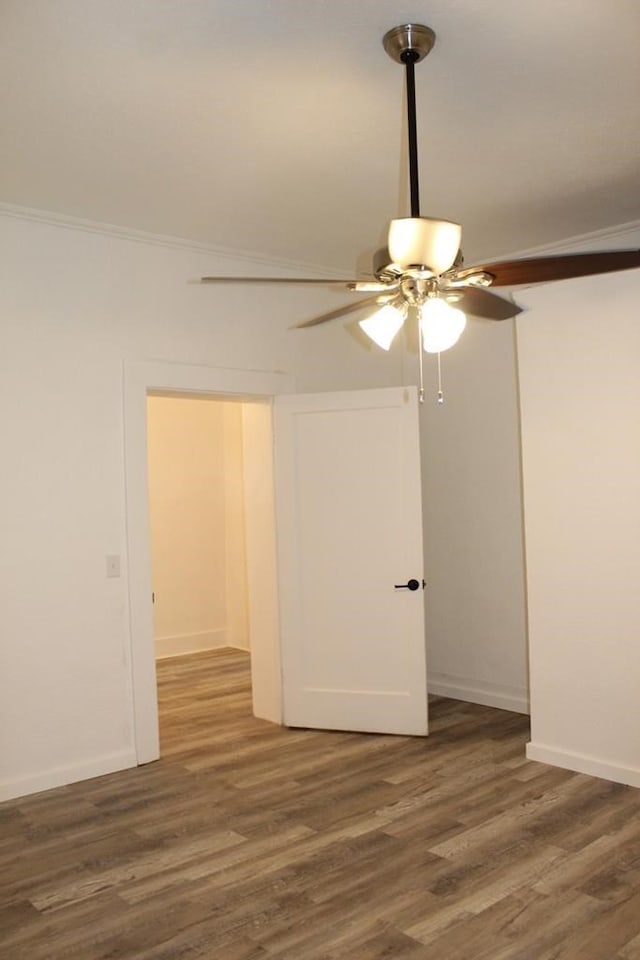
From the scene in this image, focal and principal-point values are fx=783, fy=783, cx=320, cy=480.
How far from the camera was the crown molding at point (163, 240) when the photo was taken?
390 centimetres

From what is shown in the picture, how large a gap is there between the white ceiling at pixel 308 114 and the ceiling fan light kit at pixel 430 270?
0.19 meters

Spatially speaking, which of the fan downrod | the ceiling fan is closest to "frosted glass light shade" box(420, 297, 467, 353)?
the ceiling fan

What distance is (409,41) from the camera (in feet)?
8.23

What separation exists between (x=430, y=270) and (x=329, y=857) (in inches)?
88.8

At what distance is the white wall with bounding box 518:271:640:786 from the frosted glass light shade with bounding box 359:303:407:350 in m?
1.44

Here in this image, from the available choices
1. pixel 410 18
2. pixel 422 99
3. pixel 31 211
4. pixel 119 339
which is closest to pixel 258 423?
pixel 119 339

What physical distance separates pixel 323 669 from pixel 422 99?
124 inches

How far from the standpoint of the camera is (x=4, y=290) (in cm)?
385

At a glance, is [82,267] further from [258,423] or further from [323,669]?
[323,669]

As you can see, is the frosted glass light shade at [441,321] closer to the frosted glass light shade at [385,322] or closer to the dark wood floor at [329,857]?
the frosted glass light shade at [385,322]

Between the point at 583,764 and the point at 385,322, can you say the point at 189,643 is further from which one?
the point at 385,322

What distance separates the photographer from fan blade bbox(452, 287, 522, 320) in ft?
9.02

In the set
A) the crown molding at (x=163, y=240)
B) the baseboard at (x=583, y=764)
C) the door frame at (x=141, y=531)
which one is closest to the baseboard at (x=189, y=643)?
the door frame at (x=141, y=531)

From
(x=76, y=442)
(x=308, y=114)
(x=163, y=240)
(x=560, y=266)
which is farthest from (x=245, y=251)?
(x=560, y=266)
